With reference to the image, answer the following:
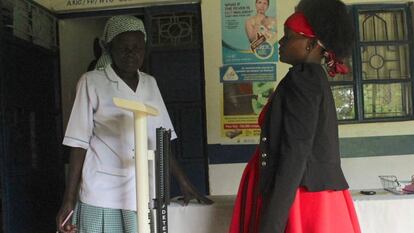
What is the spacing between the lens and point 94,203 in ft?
5.97

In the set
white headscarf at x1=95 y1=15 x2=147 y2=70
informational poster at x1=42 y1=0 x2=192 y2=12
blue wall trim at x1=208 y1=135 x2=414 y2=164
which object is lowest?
blue wall trim at x1=208 y1=135 x2=414 y2=164

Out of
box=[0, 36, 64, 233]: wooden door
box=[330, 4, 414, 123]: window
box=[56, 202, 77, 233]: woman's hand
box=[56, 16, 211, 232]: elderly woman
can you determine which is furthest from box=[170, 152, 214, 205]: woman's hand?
box=[330, 4, 414, 123]: window

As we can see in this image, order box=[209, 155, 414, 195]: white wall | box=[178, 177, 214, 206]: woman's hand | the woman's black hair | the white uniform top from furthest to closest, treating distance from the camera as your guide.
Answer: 1. box=[209, 155, 414, 195]: white wall
2. box=[178, 177, 214, 206]: woman's hand
3. the white uniform top
4. the woman's black hair

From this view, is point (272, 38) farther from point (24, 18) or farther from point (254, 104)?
point (24, 18)

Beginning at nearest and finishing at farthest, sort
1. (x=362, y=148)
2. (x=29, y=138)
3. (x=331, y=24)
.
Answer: (x=331, y=24), (x=29, y=138), (x=362, y=148)

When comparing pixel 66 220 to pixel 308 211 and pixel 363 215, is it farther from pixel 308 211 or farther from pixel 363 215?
pixel 363 215

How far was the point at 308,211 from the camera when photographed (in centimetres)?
159

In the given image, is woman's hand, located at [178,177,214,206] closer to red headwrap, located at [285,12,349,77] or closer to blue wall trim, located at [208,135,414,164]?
red headwrap, located at [285,12,349,77]

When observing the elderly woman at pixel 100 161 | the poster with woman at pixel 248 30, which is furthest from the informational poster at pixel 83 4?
the elderly woman at pixel 100 161

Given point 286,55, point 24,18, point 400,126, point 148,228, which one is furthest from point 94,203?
point 400,126

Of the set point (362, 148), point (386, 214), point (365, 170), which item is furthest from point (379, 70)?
point (386, 214)

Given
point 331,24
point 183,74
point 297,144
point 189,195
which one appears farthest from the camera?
point 183,74

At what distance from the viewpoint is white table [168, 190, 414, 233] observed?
6.21 ft

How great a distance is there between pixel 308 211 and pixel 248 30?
7.45 feet
